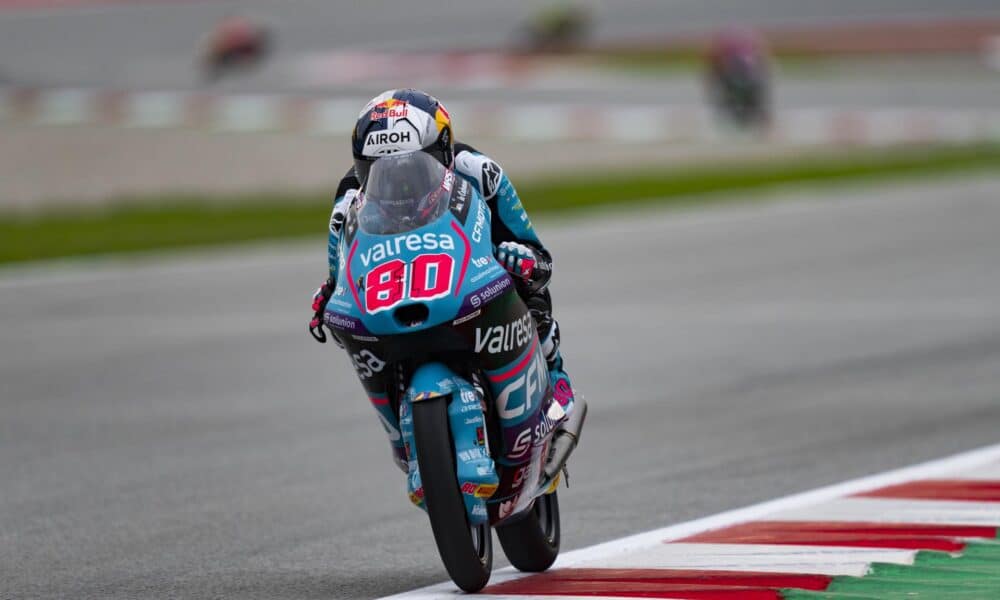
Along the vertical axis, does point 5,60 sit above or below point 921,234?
above

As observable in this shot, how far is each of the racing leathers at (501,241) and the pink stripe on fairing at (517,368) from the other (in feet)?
0.70

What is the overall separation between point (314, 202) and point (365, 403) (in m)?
11.8

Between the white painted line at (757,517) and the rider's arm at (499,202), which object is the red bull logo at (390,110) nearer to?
the rider's arm at (499,202)

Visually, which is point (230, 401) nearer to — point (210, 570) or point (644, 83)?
point (210, 570)

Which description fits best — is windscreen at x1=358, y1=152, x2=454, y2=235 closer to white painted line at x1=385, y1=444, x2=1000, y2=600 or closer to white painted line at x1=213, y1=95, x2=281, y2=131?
white painted line at x1=385, y1=444, x2=1000, y2=600

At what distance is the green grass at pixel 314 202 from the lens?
17.9 m

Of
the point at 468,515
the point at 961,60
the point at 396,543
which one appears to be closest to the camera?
the point at 468,515

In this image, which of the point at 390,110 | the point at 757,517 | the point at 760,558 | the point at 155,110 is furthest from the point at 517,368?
the point at 155,110

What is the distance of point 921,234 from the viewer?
18.4 meters

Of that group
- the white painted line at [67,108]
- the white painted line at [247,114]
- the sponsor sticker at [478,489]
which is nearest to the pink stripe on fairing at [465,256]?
the sponsor sticker at [478,489]

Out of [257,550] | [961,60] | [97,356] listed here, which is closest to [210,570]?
[257,550]

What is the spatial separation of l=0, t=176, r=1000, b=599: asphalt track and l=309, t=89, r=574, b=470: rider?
2.87 ft

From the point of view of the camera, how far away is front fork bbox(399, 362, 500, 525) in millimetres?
5051

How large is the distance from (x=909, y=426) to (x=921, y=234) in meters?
9.84
